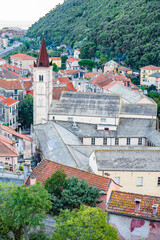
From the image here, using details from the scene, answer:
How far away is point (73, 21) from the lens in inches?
6747

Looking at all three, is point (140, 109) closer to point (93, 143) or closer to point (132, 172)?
point (93, 143)

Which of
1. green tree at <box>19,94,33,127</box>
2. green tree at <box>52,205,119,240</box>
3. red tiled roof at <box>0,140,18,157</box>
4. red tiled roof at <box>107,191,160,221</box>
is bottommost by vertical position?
green tree at <box>19,94,33,127</box>

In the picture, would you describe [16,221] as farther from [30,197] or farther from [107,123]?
[107,123]

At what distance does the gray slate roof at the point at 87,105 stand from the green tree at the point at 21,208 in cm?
2712

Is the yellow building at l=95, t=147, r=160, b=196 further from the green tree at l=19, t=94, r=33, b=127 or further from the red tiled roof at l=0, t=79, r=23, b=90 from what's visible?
the red tiled roof at l=0, t=79, r=23, b=90

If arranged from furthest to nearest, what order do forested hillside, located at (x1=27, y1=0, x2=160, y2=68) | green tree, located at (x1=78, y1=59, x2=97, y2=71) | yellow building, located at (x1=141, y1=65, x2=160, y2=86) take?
1. green tree, located at (x1=78, y1=59, x2=97, y2=71)
2. forested hillside, located at (x1=27, y1=0, x2=160, y2=68)
3. yellow building, located at (x1=141, y1=65, x2=160, y2=86)

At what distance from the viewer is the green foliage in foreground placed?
20969mm

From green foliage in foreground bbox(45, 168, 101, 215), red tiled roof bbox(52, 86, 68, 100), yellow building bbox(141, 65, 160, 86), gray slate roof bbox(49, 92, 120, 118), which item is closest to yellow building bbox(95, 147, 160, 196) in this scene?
green foliage in foreground bbox(45, 168, 101, 215)

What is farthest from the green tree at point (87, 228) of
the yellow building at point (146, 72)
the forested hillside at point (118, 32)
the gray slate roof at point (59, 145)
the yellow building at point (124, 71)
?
the forested hillside at point (118, 32)

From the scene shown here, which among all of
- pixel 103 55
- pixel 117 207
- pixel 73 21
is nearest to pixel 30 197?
pixel 117 207

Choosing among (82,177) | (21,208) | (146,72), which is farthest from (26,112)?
(146,72)

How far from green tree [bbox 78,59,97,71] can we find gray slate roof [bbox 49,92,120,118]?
61210mm

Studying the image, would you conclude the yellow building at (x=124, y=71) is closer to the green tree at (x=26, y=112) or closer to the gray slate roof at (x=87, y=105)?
the green tree at (x=26, y=112)

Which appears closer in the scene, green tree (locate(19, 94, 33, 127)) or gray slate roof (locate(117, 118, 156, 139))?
gray slate roof (locate(117, 118, 156, 139))
